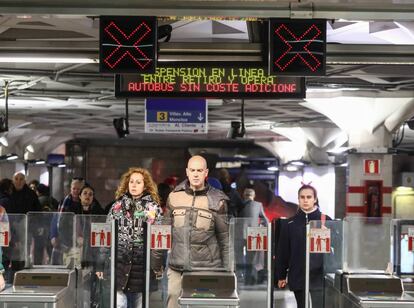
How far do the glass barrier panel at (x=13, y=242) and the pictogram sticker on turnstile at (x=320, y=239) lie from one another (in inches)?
109

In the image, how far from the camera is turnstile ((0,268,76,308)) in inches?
245

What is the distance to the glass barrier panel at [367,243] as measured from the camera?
778cm

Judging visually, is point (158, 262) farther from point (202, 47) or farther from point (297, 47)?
point (297, 47)

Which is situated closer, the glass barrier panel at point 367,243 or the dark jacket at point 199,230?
the dark jacket at point 199,230

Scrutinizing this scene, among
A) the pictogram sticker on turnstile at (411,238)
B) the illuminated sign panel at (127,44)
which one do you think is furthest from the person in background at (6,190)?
the pictogram sticker on turnstile at (411,238)

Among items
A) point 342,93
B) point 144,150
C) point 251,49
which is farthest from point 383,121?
point 144,150

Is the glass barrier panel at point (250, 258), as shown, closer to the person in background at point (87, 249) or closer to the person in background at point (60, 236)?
the person in background at point (87, 249)

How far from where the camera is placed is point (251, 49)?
781 centimetres

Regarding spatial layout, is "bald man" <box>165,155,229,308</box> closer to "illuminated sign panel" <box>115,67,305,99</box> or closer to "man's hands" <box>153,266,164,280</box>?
"man's hands" <box>153,266,164,280</box>

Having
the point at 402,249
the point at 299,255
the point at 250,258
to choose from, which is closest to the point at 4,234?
the point at 250,258

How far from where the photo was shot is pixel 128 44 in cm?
704

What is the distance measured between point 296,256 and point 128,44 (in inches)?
103

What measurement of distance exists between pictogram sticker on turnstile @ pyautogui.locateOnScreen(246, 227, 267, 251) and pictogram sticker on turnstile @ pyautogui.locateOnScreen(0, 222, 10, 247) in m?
2.33

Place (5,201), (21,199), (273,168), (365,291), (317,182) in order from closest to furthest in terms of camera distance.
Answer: (365,291) → (5,201) → (21,199) → (317,182) → (273,168)
